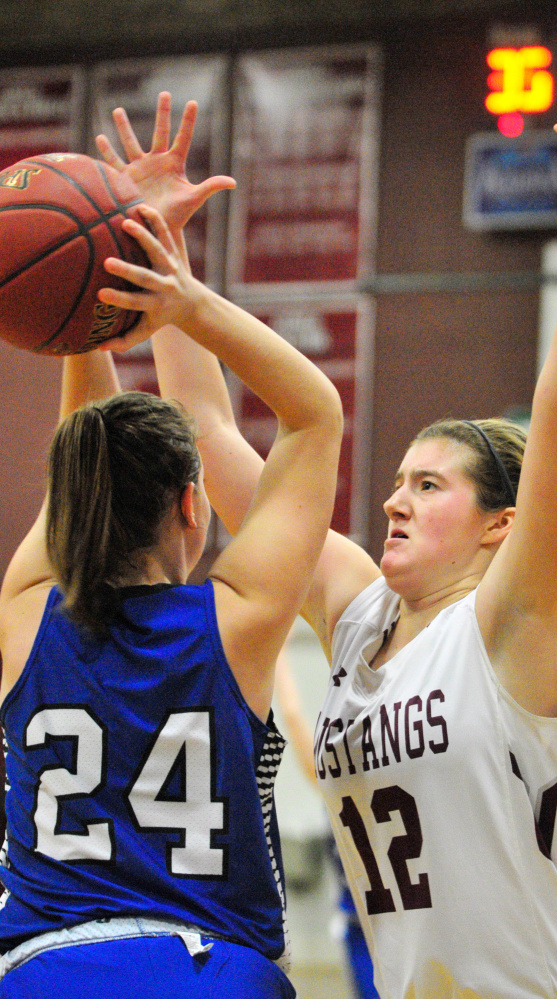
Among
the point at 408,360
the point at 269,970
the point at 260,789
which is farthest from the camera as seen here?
the point at 408,360

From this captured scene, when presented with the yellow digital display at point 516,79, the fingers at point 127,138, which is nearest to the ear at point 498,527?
the fingers at point 127,138

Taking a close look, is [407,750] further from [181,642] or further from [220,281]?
[220,281]

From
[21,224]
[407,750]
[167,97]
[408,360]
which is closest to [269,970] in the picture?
[407,750]

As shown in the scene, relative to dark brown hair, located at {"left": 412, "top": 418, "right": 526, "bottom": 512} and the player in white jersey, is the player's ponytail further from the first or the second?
dark brown hair, located at {"left": 412, "top": 418, "right": 526, "bottom": 512}

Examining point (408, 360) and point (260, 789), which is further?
point (408, 360)

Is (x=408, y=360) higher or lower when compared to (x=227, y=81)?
lower

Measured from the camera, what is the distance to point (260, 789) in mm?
1891

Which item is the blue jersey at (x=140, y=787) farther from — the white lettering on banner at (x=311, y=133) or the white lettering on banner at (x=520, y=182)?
the white lettering on banner at (x=311, y=133)

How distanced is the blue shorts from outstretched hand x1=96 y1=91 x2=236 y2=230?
1229 millimetres

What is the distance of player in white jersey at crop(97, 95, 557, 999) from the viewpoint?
1944 mm

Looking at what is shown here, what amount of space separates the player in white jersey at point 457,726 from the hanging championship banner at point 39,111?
653cm

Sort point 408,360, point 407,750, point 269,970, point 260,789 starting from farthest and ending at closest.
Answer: point 408,360, point 407,750, point 260,789, point 269,970

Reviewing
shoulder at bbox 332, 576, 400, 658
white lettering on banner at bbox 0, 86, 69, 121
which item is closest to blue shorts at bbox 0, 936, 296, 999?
shoulder at bbox 332, 576, 400, 658

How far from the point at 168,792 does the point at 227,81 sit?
709cm
